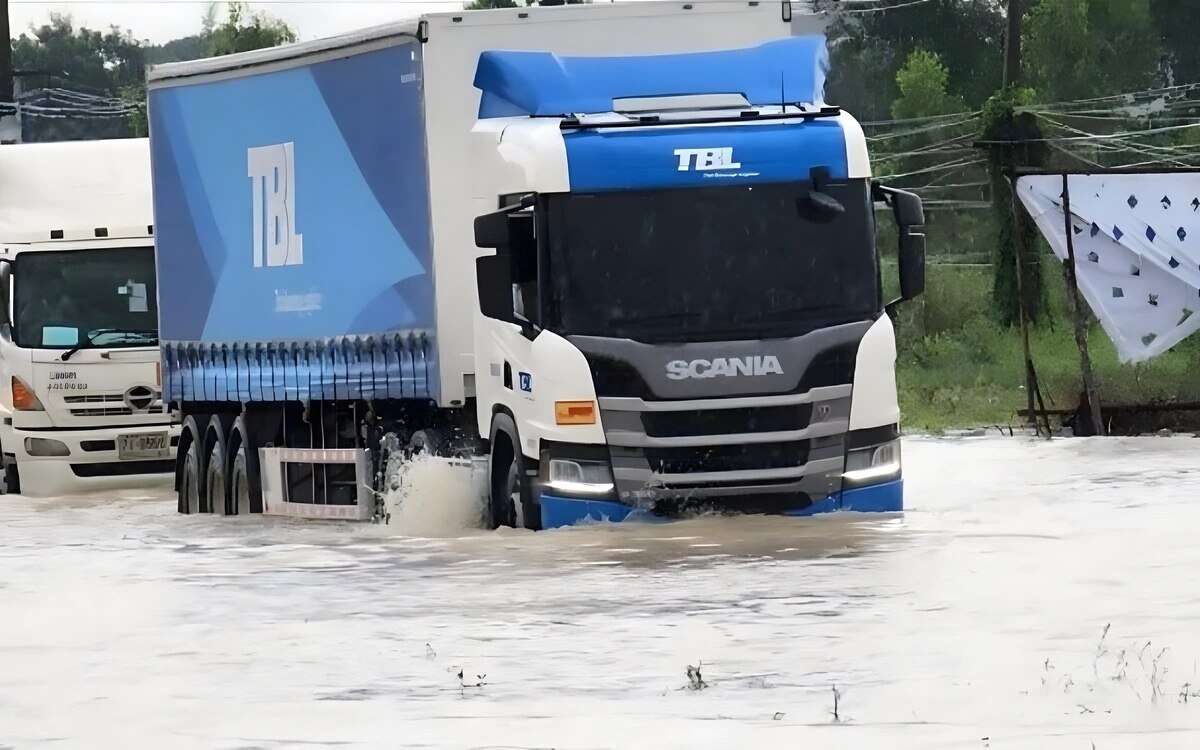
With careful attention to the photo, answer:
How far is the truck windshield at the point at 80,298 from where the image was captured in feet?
74.2

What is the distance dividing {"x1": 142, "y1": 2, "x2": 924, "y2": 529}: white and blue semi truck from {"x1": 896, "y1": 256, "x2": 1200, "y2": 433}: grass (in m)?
10.6

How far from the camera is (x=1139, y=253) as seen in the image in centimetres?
2303

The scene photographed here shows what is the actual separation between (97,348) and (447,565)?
371 inches

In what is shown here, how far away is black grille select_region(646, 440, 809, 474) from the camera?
14164 mm

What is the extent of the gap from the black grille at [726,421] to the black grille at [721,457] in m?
0.10

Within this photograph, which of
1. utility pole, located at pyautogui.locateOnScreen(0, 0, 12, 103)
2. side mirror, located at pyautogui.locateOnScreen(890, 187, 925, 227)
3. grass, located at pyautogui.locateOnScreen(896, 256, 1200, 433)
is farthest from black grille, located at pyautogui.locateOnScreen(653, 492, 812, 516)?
utility pole, located at pyautogui.locateOnScreen(0, 0, 12, 103)

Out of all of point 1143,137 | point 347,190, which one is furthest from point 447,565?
point 1143,137

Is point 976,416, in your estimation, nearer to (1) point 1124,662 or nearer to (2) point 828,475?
(2) point 828,475

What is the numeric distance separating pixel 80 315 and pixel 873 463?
414 inches

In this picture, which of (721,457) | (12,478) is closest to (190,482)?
(12,478)

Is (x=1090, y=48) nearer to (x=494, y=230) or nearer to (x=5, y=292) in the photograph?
Result: (x=5, y=292)

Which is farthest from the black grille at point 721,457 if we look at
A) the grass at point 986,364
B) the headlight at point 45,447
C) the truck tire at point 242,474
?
the grass at point 986,364

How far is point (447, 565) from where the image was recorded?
14219 mm

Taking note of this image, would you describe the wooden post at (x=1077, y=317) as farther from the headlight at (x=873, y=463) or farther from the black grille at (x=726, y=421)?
the black grille at (x=726, y=421)
